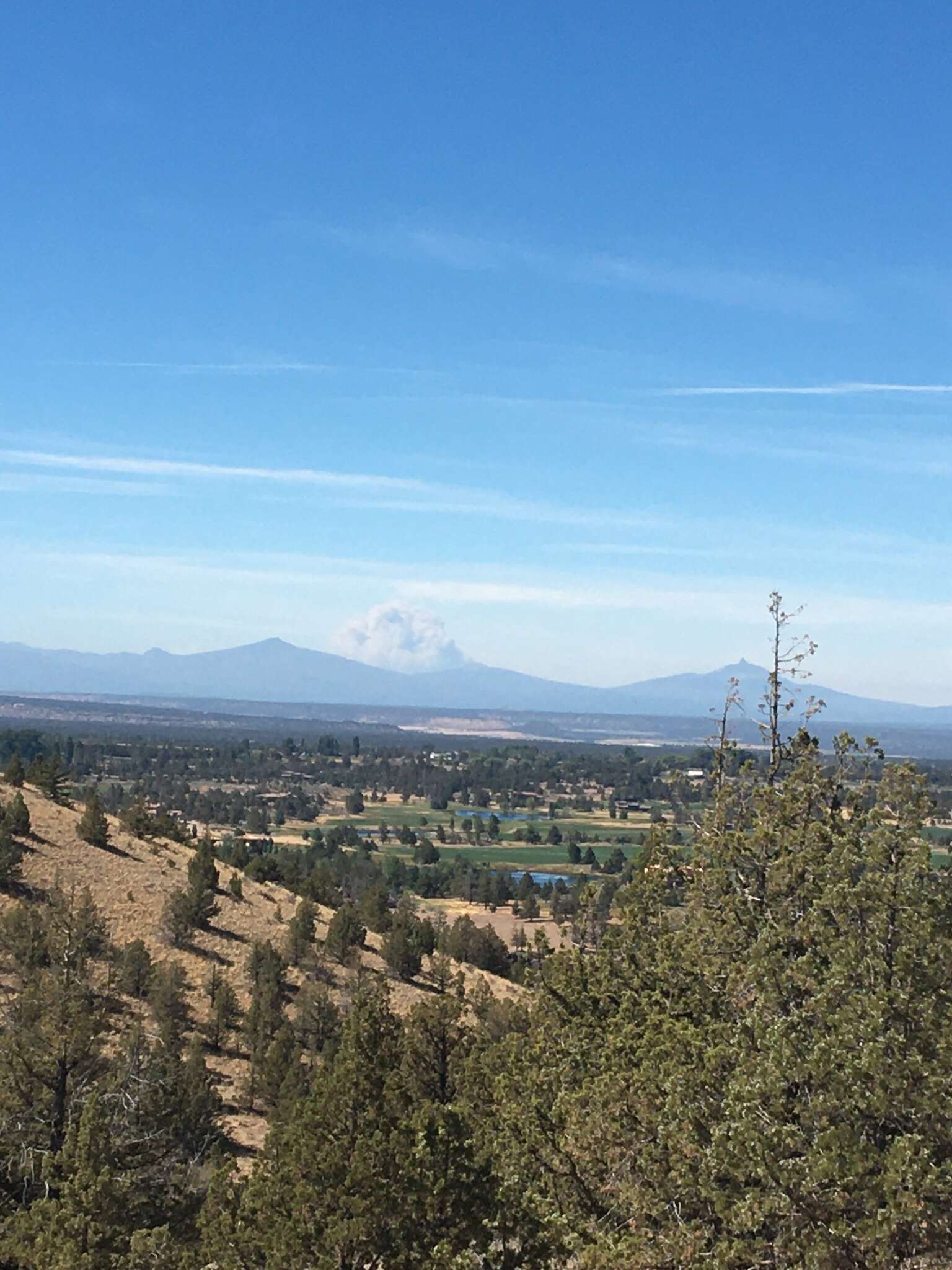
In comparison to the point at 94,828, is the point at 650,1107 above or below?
above

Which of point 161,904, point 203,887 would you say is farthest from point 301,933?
point 161,904

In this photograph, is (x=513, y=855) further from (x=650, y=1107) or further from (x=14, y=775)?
(x=650, y=1107)

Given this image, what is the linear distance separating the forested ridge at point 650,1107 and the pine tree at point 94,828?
27383 mm

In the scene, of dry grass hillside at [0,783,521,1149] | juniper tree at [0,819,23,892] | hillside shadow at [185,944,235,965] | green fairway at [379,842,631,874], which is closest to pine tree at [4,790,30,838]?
dry grass hillside at [0,783,521,1149]

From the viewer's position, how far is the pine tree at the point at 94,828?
147 ft

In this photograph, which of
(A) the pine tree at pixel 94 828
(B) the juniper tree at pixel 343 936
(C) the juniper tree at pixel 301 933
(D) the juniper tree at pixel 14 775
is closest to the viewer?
(C) the juniper tree at pixel 301 933

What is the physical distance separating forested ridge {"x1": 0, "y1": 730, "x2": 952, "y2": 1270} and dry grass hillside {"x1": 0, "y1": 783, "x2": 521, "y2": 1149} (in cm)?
1635

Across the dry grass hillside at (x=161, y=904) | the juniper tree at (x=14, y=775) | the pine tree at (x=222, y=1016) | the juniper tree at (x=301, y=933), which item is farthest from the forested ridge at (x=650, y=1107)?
the juniper tree at (x=14, y=775)

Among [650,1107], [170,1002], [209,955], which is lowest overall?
[209,955]

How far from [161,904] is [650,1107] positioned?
32218 mm

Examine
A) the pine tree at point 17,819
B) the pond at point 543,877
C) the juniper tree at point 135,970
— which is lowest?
the pond at point 543,877

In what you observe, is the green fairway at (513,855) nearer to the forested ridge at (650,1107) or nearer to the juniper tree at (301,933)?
the juniper tree at (301,933)

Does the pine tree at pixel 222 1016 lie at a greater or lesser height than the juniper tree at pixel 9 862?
lesser

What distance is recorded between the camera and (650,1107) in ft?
38.9
